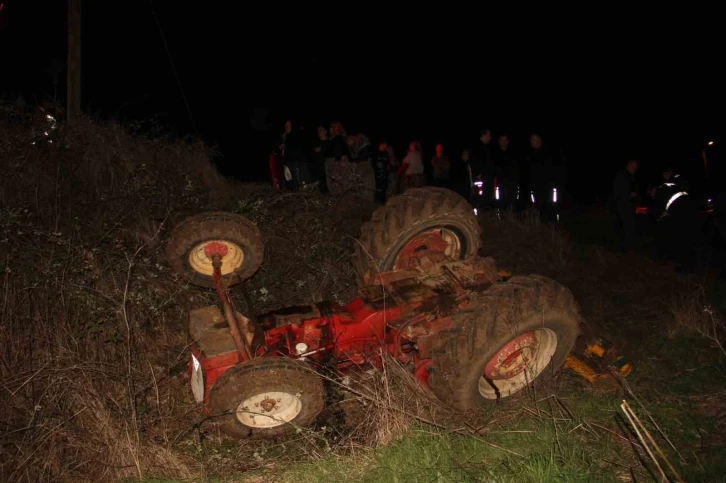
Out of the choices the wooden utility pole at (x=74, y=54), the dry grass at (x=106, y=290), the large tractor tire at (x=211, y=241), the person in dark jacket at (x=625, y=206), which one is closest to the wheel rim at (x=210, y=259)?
the large tractor tire at (x=211, y=241)

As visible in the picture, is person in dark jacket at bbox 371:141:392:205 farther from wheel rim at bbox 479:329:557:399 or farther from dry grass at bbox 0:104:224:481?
wheel rim at bbox 479:329:557:399

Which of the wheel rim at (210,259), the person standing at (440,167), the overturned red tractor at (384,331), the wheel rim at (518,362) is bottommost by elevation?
the wheel rim at (518,362)

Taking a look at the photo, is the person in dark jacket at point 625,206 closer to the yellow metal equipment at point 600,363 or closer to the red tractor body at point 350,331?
the yellow metal equipment at point 600,363

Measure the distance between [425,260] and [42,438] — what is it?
3390mm

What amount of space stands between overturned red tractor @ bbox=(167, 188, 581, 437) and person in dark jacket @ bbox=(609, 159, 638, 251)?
15.5 feet

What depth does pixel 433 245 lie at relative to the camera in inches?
226

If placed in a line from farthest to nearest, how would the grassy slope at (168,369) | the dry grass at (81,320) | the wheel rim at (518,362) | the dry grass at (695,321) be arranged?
the dry grass at (695,321) < the wheel rim at (518,362) < the dry grass at (81,320) < the grassy slope at (168,369)

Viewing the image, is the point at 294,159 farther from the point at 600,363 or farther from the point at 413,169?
the point at 600,363

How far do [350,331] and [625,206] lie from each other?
6.30 meters

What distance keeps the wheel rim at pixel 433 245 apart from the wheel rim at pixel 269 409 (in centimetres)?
193

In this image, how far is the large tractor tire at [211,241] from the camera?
17.2 feet

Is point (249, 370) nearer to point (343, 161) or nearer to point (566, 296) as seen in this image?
point (566, 296)

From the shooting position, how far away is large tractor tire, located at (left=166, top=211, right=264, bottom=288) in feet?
17.2

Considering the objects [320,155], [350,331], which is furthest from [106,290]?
[320,155]
